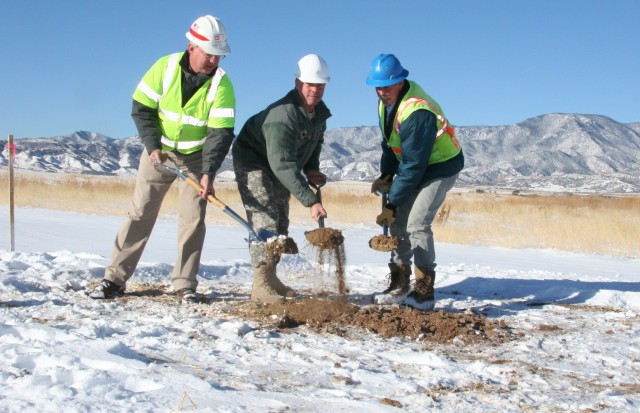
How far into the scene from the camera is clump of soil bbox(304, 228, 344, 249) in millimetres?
4609

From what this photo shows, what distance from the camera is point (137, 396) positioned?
8.39 feet

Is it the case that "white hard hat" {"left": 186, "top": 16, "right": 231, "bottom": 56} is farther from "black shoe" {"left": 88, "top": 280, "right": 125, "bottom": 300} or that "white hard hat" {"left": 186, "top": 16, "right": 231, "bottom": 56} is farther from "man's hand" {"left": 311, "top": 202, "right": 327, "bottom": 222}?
"black shoe" {"left": 88, "top": 280, "right": 125, "bottom": 300}

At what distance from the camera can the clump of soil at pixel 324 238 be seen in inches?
181

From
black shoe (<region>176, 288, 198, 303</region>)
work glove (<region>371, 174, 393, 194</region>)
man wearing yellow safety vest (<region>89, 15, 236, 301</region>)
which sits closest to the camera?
man wearing yellow safety vest (<region>89, 15, 236, 301</region>)

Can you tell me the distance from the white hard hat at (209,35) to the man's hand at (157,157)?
0.78m

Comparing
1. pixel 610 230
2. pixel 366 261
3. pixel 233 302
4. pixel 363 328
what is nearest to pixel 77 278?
pixel 233 302

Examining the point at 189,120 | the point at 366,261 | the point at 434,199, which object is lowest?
the point at 366,261

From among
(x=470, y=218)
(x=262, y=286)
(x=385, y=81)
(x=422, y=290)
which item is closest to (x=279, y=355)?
(x=262, y=286)

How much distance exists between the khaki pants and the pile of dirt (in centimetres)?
64

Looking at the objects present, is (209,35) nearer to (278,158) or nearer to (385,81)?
(278,158)

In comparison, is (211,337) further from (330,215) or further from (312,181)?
(330,215)

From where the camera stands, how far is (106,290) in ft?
16.0

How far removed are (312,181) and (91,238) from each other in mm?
5022

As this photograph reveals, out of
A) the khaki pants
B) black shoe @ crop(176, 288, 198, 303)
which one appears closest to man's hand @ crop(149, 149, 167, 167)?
the khaki pants
